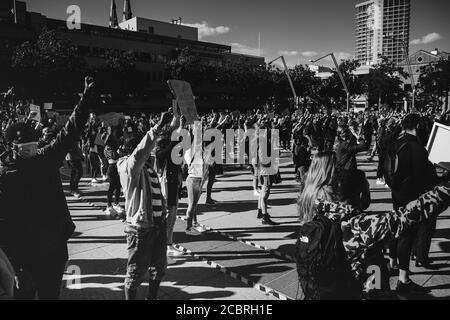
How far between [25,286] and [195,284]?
2013mm

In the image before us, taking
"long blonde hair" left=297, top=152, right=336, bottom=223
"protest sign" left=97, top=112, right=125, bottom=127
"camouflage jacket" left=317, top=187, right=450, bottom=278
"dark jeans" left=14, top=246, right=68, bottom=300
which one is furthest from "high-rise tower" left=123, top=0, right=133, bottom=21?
"camouflage jacket" left=317, top=187, right=450, bottom=278

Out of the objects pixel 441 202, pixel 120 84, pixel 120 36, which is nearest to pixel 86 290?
pixel 441 202

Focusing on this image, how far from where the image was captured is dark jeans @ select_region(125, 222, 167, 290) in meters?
3.47

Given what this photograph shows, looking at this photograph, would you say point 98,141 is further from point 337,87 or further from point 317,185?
point 337,87

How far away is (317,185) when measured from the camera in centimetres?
283

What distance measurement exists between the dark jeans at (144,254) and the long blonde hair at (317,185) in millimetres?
1615

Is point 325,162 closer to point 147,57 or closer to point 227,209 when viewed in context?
point 227,209

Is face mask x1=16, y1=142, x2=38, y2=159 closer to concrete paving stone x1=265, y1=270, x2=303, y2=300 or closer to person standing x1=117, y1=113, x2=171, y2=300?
person standing x1=117, y1=113, x2=171, y2=300

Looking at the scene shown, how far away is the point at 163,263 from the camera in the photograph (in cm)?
380

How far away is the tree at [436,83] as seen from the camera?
42.7 m

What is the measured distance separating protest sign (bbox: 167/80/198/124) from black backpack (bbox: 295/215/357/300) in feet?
22.9

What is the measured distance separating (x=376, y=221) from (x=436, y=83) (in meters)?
50.9

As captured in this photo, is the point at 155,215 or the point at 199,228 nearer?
the point at 155,215

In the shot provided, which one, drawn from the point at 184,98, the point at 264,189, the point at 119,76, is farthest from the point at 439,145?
the point at 119,76
